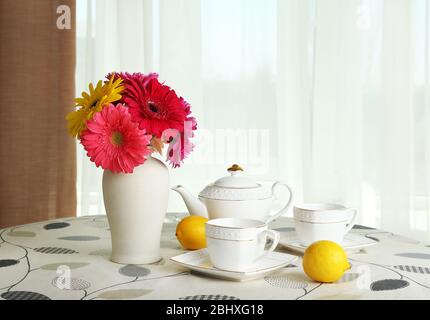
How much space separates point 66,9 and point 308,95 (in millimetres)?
1142

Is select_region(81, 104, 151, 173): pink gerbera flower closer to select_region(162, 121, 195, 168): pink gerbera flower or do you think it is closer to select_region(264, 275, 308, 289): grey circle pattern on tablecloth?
select_region(162, 121, 195, 168): pink gerbera flower

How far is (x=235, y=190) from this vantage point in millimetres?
1137

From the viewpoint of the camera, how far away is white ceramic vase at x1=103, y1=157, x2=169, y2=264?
1016mm

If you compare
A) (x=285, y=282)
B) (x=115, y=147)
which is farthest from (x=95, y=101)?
(x=285, y=282)

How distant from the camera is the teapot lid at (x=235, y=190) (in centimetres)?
113

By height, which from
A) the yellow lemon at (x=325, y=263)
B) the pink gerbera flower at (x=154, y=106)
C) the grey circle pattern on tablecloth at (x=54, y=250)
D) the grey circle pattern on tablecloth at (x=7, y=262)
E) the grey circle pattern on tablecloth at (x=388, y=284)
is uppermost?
the pink gerbera flower at (x=154, y=106)

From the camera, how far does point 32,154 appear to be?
2.47 m

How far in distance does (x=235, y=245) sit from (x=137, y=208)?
8.4 inches

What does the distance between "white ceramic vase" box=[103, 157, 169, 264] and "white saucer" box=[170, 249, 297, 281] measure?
3.2 inches

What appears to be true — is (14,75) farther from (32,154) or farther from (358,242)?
(358,242)

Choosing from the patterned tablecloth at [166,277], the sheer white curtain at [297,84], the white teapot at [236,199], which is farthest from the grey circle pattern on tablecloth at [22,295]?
the sheer white curtain at [297,84]

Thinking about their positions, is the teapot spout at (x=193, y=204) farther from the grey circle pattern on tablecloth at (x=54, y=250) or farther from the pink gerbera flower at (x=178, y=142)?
the grey circle pattern on tablecloth at (x=54, y=250)

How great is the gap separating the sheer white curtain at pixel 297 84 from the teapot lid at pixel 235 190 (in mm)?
1335

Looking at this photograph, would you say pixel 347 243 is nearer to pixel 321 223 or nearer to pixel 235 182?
pixel 321 223
